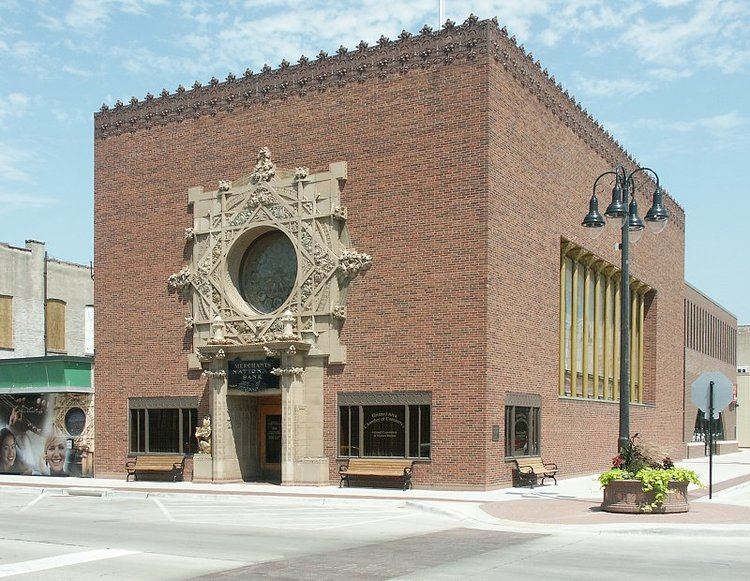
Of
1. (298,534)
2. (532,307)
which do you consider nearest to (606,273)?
(532,307)

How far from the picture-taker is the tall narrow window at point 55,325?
47.3 m

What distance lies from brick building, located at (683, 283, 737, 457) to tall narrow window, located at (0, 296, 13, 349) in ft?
99.8

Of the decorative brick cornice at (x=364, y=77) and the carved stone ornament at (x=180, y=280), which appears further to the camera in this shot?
the carved stone ornament at (x=180, y=280)

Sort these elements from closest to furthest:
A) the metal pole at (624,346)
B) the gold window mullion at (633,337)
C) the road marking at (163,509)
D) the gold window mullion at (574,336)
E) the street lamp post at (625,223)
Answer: the road marking at (163,509) → the street lamp post at (625,223) → the metal pole at (624,346) → the gold window mullion at (574,336) → the gold window mullion at (633,337)

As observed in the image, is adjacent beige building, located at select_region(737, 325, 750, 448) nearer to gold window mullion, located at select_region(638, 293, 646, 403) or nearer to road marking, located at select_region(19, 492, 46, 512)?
gold window mullion, located at select_region(638, 293, 646, 403)

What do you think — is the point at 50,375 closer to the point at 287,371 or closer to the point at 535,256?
the point at 287,371

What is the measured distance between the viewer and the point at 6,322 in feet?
148

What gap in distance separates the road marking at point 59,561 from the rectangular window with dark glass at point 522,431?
14119 millimetres

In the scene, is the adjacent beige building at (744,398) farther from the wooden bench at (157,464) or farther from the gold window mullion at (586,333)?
the wooden bench at (157,464)

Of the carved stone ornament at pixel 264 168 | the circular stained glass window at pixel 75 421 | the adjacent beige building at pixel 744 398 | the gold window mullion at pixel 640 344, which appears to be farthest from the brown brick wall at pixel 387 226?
the adjacent beige building at pixel 744 398

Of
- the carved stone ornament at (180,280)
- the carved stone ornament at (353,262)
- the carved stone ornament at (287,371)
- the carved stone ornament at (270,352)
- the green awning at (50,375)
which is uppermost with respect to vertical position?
the carved stone ornament at (353,262)

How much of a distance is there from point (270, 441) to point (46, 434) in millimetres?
9126

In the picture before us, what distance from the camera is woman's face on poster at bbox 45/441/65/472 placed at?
34250mm

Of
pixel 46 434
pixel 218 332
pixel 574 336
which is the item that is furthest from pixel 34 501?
pixel 574 336
